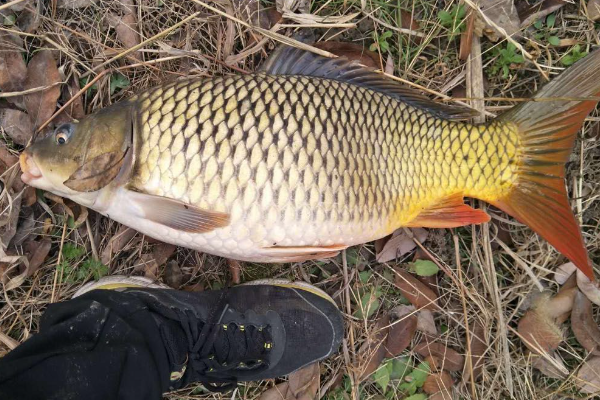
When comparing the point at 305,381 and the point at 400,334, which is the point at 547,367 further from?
the point at 305,381

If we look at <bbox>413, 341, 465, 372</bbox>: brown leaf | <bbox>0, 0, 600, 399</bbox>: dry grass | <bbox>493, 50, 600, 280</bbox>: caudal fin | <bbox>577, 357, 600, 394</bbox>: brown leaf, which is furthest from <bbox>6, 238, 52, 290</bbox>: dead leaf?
<bbox>577, 357, 600, 394</bbox>: brown leaf

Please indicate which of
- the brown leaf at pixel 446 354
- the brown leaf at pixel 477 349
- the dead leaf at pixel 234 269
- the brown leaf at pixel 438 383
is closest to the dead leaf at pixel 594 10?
the brown leaf at pixel 477 349

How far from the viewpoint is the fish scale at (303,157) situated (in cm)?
156

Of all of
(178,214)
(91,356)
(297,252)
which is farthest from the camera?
(297,252)

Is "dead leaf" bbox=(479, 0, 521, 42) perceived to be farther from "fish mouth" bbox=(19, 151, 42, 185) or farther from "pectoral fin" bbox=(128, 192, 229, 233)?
"fish mouth" bbox=(19, 151, 42, 185)

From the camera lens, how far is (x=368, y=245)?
2.09 m

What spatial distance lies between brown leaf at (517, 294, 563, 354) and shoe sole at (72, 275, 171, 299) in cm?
160

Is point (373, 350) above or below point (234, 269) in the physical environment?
below

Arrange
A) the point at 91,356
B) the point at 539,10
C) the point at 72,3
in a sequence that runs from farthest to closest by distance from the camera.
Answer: the point at 539,10 → the point at 72,3 → the point at 91,356

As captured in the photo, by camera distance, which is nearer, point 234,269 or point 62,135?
point 62,135

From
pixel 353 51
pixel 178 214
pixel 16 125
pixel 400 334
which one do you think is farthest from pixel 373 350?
pixel 16 125

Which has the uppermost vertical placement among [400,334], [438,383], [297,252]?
[297,252]

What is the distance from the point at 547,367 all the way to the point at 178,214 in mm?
1746

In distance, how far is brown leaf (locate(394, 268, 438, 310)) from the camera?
205 centimetres
